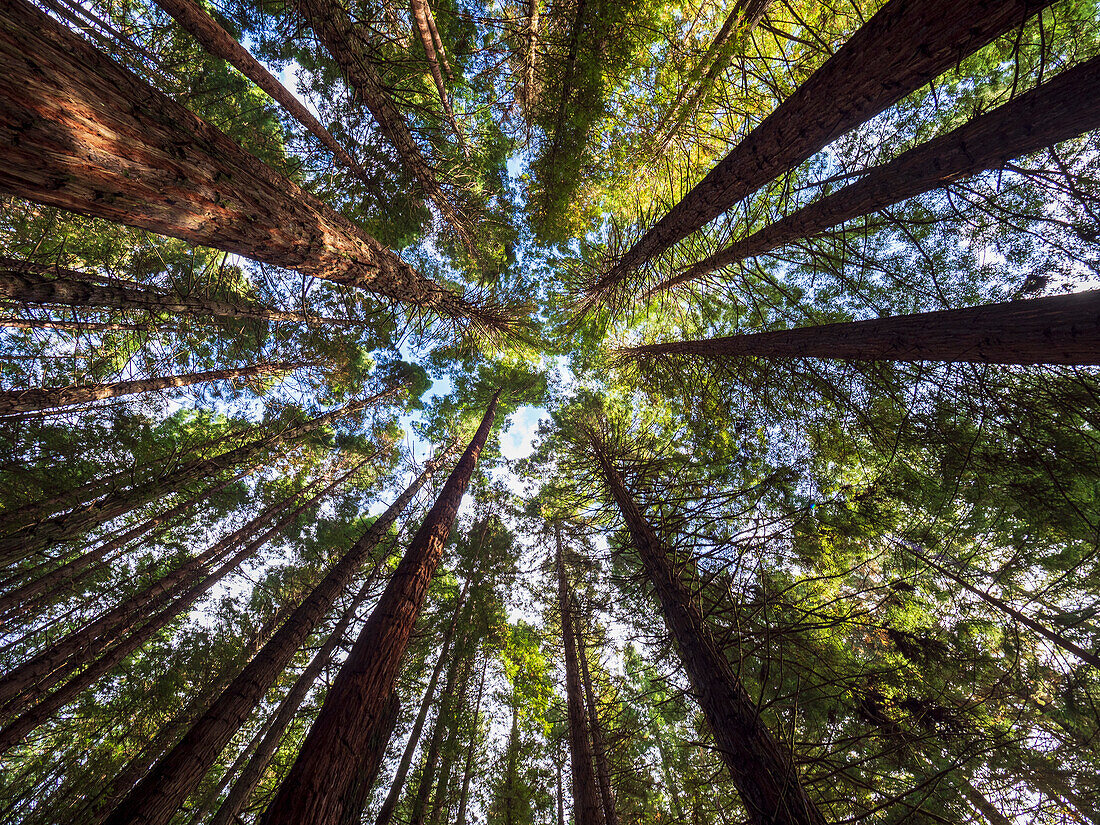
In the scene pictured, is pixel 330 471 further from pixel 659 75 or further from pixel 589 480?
pixel 659 75

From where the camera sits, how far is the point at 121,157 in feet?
6.25

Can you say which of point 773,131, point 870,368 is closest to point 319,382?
point 773,131

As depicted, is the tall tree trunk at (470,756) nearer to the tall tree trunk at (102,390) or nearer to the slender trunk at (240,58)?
the tall tree trunk at (102,390)

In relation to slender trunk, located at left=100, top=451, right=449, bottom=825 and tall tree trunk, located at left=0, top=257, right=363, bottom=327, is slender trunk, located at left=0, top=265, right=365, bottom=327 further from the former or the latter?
slender trunk, located at left=100, top=451, right=449, bottom=825

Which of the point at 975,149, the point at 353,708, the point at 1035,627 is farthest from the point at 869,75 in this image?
the point at 1035,627

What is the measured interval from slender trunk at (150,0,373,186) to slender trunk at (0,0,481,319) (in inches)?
213

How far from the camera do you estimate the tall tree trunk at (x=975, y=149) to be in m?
2.88

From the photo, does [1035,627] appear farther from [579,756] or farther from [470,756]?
[470,756]

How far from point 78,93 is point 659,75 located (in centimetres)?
737

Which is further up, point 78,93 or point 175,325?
point 175,325

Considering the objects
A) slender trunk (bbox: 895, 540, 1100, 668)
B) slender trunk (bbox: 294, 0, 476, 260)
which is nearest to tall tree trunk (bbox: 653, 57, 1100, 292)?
slender trunk (bbox: 895, 540, 1100, 668)

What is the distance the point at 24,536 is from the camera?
6.43 meters

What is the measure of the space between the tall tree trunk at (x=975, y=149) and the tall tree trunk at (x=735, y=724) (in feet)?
15.1

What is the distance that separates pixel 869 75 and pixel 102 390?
13.9 m
